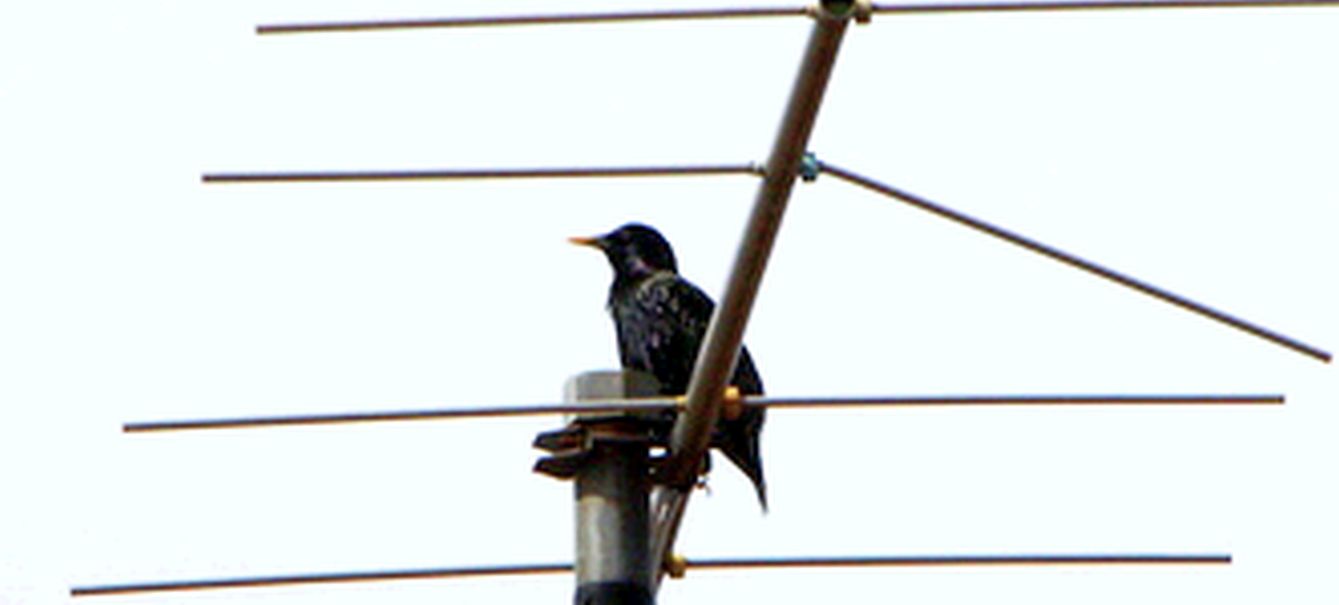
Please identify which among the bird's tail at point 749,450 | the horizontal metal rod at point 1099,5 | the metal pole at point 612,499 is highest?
the bird's tail at point 749,450

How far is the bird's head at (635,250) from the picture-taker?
28.6 ft

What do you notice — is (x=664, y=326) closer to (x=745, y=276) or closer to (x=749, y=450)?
(x=749, y=450)

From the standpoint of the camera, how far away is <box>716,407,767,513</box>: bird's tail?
7277 mm

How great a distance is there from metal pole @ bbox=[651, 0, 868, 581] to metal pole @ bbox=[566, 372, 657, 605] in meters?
0.09

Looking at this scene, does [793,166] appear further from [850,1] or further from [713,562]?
[713,562]

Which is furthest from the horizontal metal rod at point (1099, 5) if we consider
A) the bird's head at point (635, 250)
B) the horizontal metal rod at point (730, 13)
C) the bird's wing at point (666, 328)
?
the bird's head at point (635, 250)

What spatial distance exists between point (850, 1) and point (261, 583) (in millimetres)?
1946

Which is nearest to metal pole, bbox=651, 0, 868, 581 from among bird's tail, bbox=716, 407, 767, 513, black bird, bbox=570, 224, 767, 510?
bird's tail, bbox=716, 407, 767, 513

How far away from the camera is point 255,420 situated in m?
4.59

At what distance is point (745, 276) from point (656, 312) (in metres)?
4.43

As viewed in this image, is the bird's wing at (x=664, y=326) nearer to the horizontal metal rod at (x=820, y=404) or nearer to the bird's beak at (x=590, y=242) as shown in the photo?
the bird's beak at (x=590, y=242)

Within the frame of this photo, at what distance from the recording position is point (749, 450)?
293 inches

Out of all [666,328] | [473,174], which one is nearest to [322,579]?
[473,174]

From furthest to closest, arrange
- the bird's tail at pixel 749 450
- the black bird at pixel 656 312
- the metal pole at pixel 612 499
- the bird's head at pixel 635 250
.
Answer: the bird's head at pixel 635 250
the black bird at pixel 656 312
the bird's tail at pixel 749 450
the metal pole at pixel 612 499
